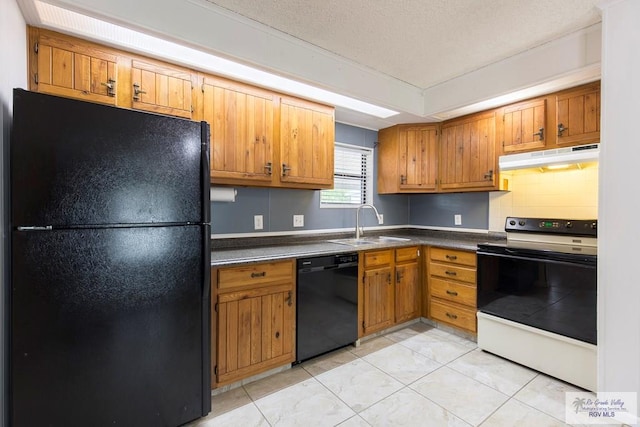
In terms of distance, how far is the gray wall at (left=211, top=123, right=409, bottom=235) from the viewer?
8.45ft

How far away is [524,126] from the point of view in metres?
2.63

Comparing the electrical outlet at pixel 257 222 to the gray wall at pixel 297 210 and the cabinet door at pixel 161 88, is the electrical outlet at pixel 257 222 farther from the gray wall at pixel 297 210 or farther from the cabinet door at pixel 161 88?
the cabinet door at pixel 161 88

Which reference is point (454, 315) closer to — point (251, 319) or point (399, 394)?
point (399, 394)

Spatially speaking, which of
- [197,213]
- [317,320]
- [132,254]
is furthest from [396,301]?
[132,254]

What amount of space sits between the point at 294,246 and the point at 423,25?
6.49 feet

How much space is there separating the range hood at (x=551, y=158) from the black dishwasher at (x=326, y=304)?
1.61 metres

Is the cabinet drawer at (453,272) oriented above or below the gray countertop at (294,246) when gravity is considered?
below

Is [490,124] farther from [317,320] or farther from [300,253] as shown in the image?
[317,320]

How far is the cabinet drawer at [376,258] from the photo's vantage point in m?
2.70

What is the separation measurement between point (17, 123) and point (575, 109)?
11.3 feet

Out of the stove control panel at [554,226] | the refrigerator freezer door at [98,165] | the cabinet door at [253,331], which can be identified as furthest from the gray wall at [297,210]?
the stove control panel at [554,226]

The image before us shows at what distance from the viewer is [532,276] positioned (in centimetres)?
227

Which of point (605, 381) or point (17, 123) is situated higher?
point (17, 123)

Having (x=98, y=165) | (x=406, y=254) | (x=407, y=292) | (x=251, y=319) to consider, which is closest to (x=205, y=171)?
(x=98, y=165)
